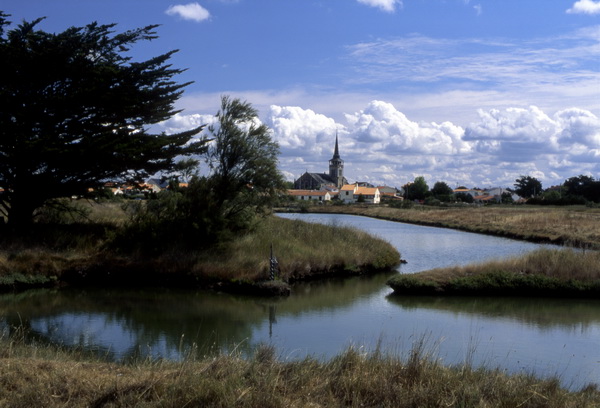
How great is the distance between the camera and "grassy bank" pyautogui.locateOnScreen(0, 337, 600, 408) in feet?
22.0

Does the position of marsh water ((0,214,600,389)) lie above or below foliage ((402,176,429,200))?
below

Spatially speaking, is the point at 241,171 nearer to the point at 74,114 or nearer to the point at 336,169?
the point at 74,114

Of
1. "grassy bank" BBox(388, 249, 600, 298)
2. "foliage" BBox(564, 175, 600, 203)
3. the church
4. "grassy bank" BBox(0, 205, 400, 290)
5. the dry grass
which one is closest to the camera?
"grassy bank" BBox(388, 249, 600, 298)

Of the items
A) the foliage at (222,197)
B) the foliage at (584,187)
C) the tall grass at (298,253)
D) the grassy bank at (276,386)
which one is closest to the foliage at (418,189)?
the foliage at (584,187)

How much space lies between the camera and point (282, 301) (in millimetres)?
19562

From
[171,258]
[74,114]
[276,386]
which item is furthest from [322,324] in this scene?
[74,114]

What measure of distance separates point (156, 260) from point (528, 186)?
12541 centimetres

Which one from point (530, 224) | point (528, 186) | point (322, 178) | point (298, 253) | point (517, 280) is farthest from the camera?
point (322, 178)

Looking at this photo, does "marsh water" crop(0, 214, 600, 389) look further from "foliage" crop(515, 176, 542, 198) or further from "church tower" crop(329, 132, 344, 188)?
"church tower" crop(329, 132, 344, 188)

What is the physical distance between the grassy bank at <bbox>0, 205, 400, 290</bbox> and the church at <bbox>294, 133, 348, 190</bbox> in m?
147

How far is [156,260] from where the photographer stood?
23.0m

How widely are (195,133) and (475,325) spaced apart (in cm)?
1604

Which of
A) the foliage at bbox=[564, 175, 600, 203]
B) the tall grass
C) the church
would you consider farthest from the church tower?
the tall grass

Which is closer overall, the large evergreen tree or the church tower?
the large evergreen tree
